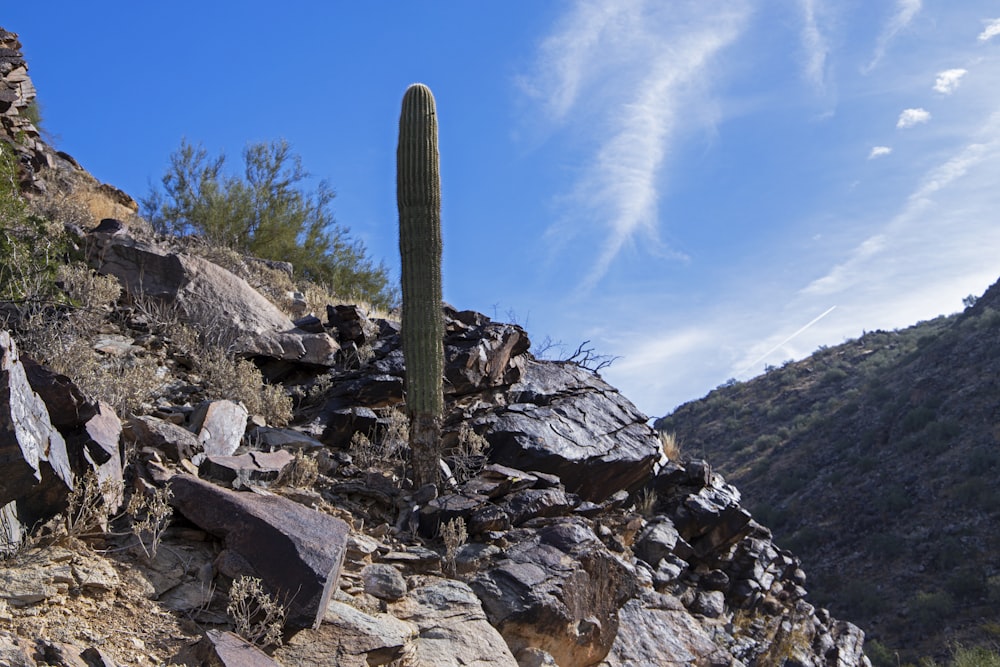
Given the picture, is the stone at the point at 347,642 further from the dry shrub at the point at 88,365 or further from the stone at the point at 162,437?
the dry shrub at the point at 88,365

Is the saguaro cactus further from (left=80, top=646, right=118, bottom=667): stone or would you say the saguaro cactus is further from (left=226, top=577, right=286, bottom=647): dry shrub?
(left=80, top=646, right=118, bottom=667): stone

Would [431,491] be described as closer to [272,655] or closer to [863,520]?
[272,655]

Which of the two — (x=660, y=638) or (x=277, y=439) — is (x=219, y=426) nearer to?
(x=277, y=439)

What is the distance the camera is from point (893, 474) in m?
22.4

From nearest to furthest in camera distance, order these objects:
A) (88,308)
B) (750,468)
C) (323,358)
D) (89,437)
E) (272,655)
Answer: (272,655) < (89,437) < (88,308) < (323,358) < (750,468)

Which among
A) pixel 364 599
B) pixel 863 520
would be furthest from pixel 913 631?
pixel 364 599

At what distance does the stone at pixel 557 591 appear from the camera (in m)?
5.96

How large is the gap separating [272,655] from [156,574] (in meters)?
0.81

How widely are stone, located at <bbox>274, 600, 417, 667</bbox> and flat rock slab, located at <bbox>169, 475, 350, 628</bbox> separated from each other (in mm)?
93

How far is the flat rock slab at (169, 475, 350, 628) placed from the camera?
4.62 m

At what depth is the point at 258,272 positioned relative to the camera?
11.8m

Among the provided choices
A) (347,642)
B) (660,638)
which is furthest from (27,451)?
(660,638)

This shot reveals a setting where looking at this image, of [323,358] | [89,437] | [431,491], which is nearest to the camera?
[89,437]

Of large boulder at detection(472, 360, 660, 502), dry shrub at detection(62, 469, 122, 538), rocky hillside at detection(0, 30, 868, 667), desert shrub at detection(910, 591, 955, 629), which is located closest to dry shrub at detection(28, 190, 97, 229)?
rocky hillside at detection(0, 30, 868, 667)
